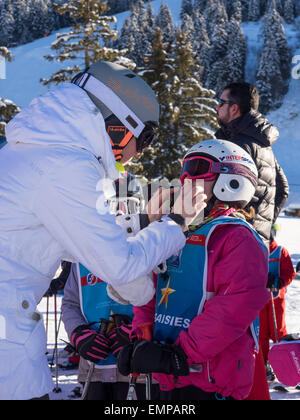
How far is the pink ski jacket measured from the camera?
7.17 ft

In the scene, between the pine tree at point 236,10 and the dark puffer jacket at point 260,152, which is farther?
the pine tree at point 236,10

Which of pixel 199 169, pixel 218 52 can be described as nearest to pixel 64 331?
pixel 199 169

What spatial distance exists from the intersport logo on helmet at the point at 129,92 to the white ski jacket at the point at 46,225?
1.09ft

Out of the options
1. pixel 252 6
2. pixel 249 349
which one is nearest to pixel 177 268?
pixel 249 349

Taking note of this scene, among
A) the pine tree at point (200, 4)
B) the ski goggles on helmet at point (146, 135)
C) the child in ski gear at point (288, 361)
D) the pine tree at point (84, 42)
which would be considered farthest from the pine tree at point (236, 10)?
the child in ski gear at point (288, 361)

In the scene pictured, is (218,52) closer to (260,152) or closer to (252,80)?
(252,80)

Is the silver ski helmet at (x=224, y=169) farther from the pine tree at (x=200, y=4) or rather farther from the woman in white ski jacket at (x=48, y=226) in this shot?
the pine tree at (x=200, y=4)

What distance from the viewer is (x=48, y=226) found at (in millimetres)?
1765

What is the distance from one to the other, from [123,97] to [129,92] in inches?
2.1

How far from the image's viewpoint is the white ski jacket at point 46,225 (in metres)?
1.73

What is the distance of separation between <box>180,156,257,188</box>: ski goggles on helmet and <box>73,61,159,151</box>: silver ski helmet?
429 millimetres

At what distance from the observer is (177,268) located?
7.97ft

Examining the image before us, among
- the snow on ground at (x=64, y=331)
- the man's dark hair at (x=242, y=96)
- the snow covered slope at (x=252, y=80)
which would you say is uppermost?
the man's dark hair at (x=242, y=96)

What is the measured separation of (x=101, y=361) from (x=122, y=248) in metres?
1.41
